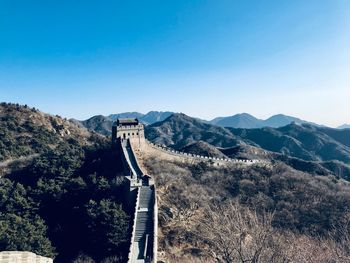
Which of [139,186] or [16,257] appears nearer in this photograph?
[16,257]

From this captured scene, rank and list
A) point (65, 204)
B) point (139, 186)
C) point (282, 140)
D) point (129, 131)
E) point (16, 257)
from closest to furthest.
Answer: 1. point (16, 257)
2. point (139, 186)
3. point (65, 204)
4. point (129, 131)
5. point (282, 140)

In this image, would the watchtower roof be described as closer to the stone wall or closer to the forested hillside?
the forested hillside

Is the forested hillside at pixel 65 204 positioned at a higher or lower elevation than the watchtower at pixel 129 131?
lower

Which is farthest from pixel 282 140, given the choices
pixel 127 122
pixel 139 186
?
pixel 139 186

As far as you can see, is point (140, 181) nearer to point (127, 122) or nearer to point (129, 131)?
point (129, 131)

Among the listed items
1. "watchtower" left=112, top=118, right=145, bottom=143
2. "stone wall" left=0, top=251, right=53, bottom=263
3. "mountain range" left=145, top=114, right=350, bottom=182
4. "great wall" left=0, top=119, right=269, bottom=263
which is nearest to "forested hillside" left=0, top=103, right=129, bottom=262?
"great wall" left=0, top=119, right=269, bottom=263

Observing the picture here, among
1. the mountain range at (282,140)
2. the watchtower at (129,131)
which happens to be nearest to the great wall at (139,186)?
the watchtower at (129,131)

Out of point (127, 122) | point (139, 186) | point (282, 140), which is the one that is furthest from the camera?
point (282, 140)

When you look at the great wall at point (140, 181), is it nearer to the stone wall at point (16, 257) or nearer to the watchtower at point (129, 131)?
the watchtower at point (129, 131)

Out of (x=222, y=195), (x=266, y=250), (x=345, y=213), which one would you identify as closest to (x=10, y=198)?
(x=222, y=195)

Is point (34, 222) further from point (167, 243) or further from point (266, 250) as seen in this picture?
point (266, 250)

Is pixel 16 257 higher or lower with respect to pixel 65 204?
higher
